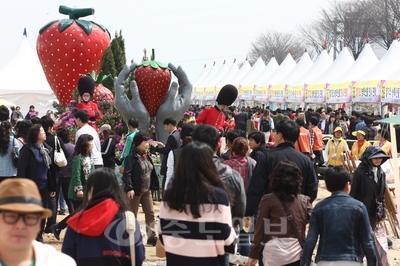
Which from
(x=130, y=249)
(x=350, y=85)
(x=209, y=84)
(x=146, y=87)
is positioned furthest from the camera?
(x=209, y=84)

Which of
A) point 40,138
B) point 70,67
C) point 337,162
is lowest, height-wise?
point 337,162

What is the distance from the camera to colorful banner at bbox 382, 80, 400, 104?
65.6 feet

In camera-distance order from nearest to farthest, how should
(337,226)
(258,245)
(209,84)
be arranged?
(337,226), (258,245), (209,84)

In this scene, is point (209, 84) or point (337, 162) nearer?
point (337, 162)

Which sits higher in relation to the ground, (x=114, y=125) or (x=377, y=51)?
(x=377, y=51)

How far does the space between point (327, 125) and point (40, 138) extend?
14359 mm

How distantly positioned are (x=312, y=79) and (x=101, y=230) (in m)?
25.6

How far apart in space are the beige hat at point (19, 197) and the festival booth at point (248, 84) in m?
32.2

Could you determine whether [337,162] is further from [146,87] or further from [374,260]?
[374,260]

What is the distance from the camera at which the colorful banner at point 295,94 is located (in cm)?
2790

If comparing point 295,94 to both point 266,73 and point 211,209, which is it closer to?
point 266,73

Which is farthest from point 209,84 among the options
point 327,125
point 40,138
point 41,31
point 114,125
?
point 40,138

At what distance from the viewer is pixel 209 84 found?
46688 millimetres

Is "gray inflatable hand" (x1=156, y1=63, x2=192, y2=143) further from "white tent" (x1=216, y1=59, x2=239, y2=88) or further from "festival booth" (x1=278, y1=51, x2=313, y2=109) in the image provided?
"white tent" (x1=216, y1=59, x2=239, y2=88)
